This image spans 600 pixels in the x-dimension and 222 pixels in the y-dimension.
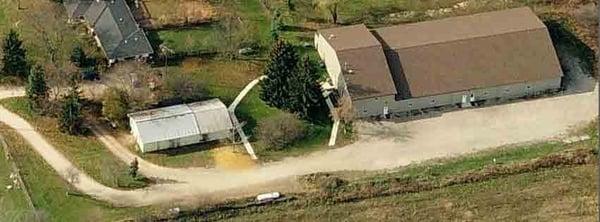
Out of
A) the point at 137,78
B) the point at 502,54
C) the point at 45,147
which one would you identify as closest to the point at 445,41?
the point at 502,54

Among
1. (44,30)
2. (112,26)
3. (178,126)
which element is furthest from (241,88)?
(44,30)

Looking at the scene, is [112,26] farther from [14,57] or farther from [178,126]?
[178,126]

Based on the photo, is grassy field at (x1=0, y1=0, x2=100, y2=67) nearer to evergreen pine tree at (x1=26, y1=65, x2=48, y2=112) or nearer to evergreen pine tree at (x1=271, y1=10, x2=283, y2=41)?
evergreen pine tree at (x1=26, y1=65, x2=48, y2=112)

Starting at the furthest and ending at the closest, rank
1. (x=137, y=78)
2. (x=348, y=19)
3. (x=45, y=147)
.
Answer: (x=348, y=19) < (x=137, y=78) < (x=45, y=147)

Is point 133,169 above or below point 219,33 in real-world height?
below

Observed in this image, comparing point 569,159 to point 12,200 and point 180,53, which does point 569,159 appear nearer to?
point 180,53

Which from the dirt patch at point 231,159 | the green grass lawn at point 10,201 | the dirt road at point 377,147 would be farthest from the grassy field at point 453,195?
the green grass lawn at point 10,201

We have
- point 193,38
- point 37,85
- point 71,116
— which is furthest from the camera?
point 193,38
